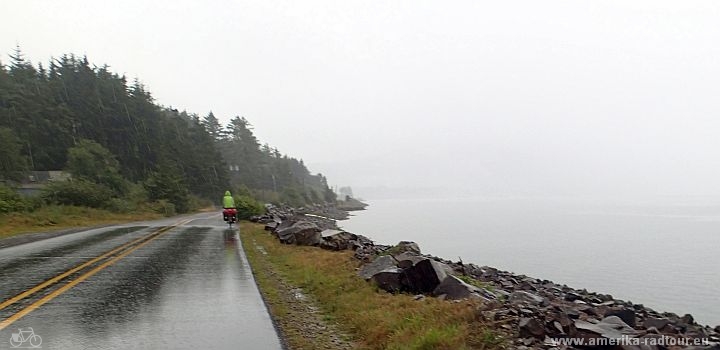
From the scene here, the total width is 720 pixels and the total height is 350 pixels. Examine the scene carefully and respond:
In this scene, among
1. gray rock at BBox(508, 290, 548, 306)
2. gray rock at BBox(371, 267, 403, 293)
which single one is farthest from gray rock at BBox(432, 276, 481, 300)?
gray rock at BBox(371, 267, 403, 293)

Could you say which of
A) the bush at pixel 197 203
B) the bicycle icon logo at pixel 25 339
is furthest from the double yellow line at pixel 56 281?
the bush at pixel 197 203

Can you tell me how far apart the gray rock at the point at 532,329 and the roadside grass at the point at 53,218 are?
2111 centimetres

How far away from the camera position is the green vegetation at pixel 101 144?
46594mm

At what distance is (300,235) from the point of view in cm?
1909

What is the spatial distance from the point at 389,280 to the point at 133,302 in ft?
16.3

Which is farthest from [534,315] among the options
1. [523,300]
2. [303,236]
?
[303,236]

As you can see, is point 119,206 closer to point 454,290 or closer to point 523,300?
point 454,290

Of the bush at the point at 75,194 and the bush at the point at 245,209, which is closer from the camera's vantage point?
the bush at the point at 245,209

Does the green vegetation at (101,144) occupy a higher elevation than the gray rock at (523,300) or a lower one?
higher

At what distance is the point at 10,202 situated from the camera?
27.3 metres

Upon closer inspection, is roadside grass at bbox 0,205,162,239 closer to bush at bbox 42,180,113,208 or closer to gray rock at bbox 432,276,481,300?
bush at bbox 42,180,113,208

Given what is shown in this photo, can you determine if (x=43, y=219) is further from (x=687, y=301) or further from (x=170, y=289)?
(x=687, y=301)

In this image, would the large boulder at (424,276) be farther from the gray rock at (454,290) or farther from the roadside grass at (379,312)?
the roadside grass at (379,312)

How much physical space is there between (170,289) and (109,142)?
223ft
